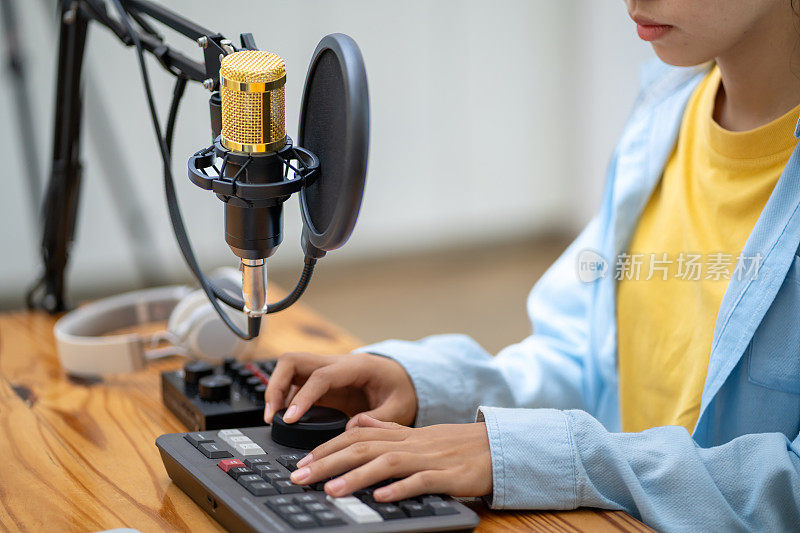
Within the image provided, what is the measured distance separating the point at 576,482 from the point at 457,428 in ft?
0.36

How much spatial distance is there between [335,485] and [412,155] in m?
2.71

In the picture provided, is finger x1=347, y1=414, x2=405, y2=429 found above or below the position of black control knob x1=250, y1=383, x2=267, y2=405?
above

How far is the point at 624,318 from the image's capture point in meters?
1.16

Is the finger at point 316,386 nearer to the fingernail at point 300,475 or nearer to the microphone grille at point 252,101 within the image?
the fingernail at point 300,475

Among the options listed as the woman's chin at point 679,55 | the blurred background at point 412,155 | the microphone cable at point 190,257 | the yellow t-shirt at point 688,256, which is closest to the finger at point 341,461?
the microphone cable at point 190,257

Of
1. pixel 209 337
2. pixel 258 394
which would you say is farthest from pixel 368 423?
pixel 209 337

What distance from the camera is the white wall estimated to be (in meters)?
2.89

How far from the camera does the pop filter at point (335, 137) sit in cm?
67

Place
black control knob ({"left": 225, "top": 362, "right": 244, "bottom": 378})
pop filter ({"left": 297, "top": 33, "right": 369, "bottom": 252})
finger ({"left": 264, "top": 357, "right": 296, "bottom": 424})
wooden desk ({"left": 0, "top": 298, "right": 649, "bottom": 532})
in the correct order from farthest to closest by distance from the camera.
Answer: black control knob ({"left": 225, "top": 362, "right": 244, "bottom": 378}) < finger ({"left": 264, "top": 357, "right": 296, "bottom": 424}) < wooden desk ({"left": 0, "top": 298, "right": 649, "bottom": 532}) < pop filter ({"left": 297, "top": 33, "right": 369, "bottom": 252})

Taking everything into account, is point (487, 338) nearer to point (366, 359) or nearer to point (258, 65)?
point (366, 359)

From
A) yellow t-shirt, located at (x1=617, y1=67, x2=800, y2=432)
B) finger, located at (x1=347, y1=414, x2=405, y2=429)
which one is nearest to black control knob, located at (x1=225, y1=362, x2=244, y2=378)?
finger, located at (x1=347, y1=414, x2=405, y2=429)

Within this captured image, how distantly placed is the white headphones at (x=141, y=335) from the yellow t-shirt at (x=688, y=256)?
1.59 feet

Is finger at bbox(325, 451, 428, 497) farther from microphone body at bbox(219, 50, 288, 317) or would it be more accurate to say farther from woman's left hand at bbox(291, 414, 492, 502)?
microphone body at bbox(219, 50, 288, 317)

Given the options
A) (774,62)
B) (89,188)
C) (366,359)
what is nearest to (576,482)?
(366,359)
